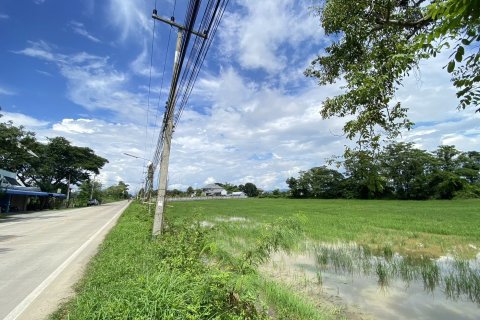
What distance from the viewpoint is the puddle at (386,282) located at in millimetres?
6855

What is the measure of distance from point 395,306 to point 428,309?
23.6 inches

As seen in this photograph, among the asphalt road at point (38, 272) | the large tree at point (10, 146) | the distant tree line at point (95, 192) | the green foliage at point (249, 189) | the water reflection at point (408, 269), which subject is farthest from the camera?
the green foliage at point (249, 189)

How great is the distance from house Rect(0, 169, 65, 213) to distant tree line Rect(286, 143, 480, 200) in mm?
35084

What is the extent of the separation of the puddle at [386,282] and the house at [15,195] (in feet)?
109

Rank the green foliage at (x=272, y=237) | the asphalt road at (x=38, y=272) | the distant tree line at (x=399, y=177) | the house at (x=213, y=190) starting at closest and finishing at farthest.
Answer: the distant tree line at (x=399, y=177) < the green foliage at (x=272, y=237) < the asphalt road at (x=38, y=272) < the house at (x=213, y=190)

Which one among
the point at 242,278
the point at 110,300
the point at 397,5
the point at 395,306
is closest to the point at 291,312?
the point at 242,278

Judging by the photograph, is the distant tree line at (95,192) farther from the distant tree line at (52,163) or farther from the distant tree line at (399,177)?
the distant tree line at (399,177)

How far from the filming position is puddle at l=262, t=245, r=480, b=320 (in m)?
6.86

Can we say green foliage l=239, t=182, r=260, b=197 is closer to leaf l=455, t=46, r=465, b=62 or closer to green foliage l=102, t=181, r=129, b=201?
green foliage l=102, t=181, r=129, b=201

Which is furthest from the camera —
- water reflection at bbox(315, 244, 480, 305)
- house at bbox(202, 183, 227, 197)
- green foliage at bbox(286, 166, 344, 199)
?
house at bbox(202, 183, 227, 197)

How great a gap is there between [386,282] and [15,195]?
48016 mm

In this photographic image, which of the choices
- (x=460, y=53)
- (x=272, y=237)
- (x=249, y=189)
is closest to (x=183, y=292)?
(x=272, y=237)

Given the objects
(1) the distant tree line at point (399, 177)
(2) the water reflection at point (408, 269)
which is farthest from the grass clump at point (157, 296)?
(2) the water reflection at point (408, 269)

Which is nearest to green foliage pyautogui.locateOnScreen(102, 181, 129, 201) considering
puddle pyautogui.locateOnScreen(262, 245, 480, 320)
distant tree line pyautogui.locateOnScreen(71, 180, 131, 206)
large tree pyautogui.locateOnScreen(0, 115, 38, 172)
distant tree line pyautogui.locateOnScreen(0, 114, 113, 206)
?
distant tree line pyautogui.locateOnScreen(71, 180, 131, 206)
